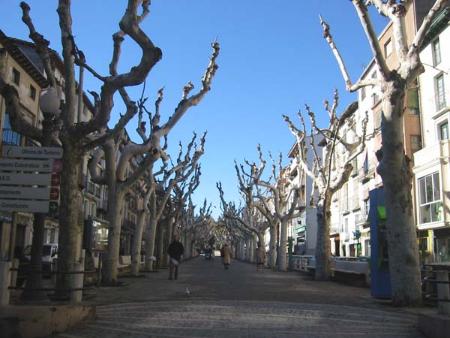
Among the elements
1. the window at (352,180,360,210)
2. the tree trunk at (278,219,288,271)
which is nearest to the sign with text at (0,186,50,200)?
the tree trunk at (278,219,288,271)

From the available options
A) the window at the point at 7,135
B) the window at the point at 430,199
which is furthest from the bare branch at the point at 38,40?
the window at the point at 430,199

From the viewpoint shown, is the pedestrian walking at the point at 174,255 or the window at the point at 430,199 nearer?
the pedestrian walking at the point at 174,255

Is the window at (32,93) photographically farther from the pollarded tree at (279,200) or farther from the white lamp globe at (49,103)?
the white lamp globe at (49,103)

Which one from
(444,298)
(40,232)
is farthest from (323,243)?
(40,232)

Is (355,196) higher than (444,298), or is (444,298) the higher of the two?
(355,196)

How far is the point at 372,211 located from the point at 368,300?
7.23 ft

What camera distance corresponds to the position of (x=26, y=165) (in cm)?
884

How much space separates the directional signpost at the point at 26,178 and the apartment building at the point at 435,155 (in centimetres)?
2461

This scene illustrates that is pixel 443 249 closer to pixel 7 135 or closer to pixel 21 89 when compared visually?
pixel 7 135

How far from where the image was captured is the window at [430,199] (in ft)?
97.2

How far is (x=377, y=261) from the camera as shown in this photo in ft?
42.7

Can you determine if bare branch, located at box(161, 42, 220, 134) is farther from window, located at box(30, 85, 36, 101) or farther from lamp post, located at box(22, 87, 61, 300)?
window, located at box(30, 85, 36, 101)

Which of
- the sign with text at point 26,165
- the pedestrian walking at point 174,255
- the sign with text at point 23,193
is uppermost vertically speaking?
the sign with text at point 26,165

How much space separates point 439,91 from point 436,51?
2.38 m
